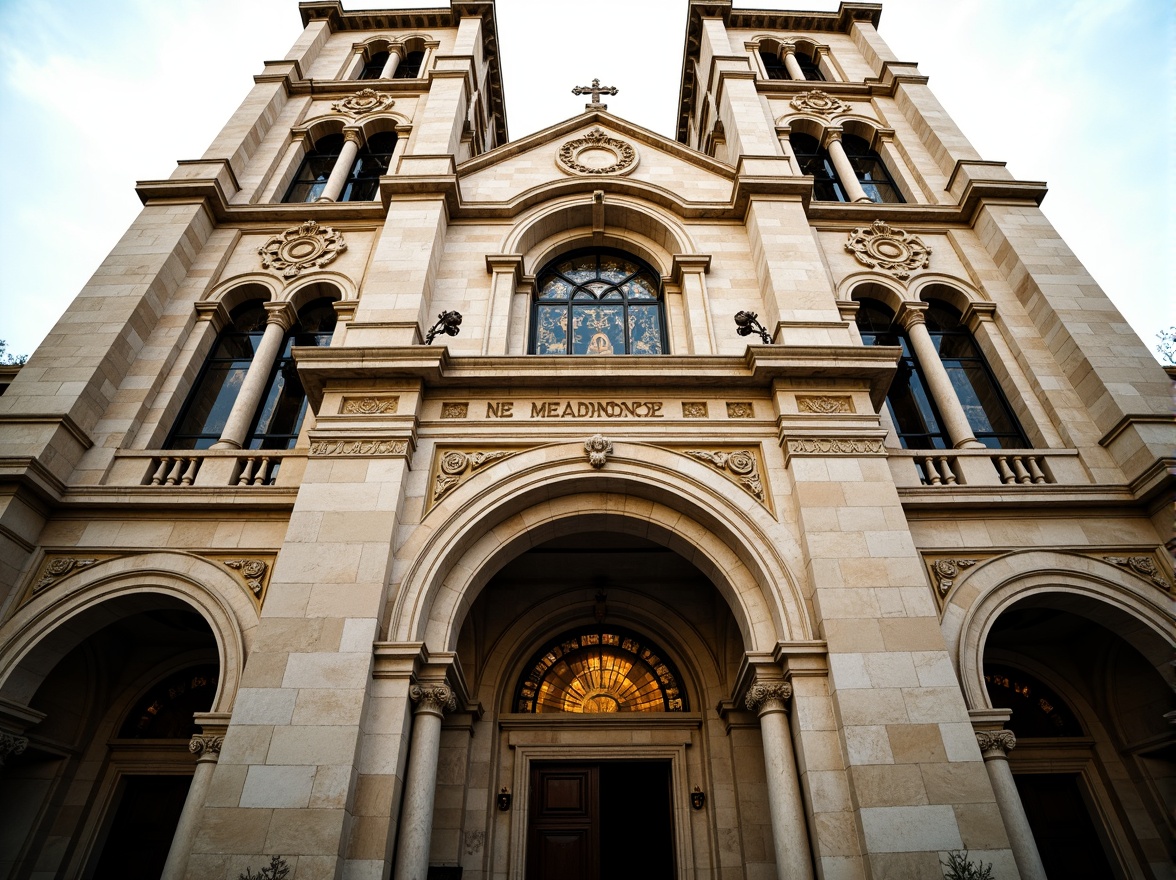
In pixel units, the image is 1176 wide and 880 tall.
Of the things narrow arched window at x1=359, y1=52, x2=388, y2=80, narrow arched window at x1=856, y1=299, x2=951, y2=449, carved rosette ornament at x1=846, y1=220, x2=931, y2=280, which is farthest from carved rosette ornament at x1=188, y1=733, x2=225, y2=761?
narrow arched window at x1=359, y1=52, x2=388, y2=80

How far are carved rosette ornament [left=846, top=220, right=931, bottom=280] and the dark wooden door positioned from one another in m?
10.9

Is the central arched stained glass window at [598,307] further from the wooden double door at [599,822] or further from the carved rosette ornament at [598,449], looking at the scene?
the wooden double door at [599,822]

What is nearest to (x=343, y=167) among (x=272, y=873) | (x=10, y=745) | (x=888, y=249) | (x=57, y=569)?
(x=57, y=569)

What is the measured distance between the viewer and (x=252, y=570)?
9.12 m

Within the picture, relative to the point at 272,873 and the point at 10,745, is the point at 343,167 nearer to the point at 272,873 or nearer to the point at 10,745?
the point at 10,745

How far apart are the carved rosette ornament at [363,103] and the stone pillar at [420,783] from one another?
15.8 metres

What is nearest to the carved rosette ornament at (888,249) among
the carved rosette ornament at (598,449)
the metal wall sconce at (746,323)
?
the metal wall sconce at (746,323)

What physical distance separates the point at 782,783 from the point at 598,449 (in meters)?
4.64

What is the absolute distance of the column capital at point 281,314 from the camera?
1266 cm

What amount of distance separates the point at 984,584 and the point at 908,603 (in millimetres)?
1780

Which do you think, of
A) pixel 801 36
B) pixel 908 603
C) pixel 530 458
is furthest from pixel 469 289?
pixel 801 36

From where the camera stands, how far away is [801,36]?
20828mm

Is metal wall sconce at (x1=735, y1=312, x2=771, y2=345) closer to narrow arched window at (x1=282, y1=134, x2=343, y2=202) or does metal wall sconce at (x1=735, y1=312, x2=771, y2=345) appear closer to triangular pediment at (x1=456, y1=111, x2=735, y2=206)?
triangular pediment at (x1=456, y1=111, x2=735, y2=206)

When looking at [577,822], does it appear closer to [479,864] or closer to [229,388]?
[479,864]
